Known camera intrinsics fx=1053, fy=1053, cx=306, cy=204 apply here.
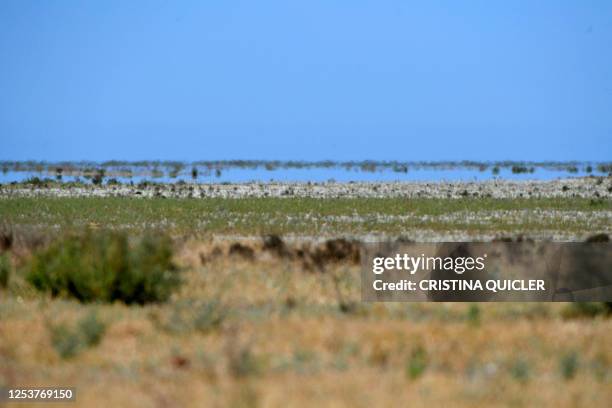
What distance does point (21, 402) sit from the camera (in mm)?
9469

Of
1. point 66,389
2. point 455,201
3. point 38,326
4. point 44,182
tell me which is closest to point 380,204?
point 455,201

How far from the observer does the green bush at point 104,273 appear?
16.6 m

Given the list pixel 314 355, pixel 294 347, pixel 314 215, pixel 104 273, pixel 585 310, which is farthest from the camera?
pixel 314 215

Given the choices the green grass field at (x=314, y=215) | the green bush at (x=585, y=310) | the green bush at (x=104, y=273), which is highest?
the green grass field at (x=314, y=215)

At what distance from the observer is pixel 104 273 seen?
16.6 metres

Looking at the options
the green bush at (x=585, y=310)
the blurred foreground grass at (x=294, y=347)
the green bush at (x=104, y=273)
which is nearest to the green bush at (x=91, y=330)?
the blurred foreground grass at (x=294, y=347)

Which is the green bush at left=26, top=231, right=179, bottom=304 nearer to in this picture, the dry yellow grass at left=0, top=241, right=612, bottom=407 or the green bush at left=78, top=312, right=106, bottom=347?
the dry yellow grass at left=0, top=241, right=612, bottom=407

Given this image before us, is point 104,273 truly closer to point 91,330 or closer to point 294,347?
point 91,330

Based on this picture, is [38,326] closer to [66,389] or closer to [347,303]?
[66,389]

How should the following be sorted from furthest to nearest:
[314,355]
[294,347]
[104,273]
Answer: [104,273] → [294,347] → [314,355]

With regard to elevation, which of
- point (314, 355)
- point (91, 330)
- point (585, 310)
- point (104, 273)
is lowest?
point (314, 355)

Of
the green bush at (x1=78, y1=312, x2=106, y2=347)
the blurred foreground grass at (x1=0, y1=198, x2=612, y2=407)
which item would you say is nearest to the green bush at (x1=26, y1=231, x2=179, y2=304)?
the blurred foreground grass at (x1=0, y1=198, x2=612, y2=407)

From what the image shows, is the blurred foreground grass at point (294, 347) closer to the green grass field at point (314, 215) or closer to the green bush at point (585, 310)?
the green bush at point (585, 310)

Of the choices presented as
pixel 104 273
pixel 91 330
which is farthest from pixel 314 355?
pixel 104 273
